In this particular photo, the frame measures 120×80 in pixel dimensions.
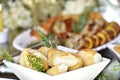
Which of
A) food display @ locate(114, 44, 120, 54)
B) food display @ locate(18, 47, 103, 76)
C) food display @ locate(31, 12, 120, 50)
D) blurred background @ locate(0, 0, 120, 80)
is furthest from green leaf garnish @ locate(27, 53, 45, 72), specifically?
blurred background @ locate(0, 0, 120, 80)

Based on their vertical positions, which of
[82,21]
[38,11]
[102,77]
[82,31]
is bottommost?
[102,77]

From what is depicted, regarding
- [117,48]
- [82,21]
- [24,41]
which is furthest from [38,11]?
[117,48]

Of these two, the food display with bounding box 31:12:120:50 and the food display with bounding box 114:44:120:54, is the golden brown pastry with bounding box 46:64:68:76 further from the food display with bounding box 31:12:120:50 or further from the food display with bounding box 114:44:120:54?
the food display with bounding box 31:12:120:50

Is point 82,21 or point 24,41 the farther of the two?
point 82,21

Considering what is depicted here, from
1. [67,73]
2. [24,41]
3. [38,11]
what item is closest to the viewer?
[67,73]

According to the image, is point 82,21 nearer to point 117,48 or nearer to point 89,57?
point 117,48

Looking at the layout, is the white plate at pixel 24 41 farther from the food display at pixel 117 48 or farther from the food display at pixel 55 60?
the food display at pixel 55 60

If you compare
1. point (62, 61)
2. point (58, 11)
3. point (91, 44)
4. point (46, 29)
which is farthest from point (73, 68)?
point (58, 11)
